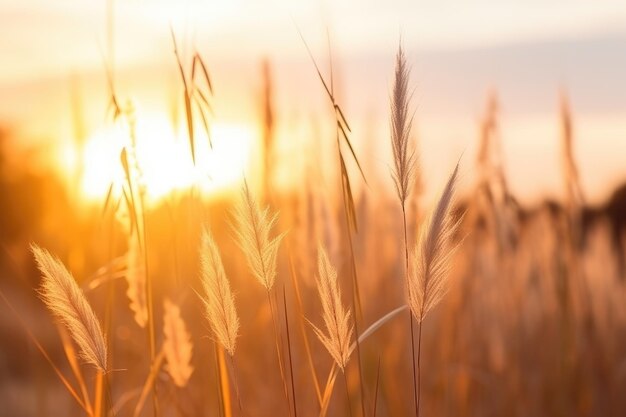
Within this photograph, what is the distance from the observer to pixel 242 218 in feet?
3.80

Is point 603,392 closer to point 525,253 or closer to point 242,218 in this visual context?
point 525,253

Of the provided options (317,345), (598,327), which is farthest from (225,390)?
(598,327)

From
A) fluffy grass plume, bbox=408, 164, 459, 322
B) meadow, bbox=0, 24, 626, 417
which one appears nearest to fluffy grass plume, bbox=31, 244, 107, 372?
meadow, bbox=0, 24, 626, 417

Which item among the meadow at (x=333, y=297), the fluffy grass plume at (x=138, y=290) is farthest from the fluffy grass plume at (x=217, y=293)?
the fluffy grass plume at (x=138, y=290)

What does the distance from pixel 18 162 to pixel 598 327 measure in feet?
29.2

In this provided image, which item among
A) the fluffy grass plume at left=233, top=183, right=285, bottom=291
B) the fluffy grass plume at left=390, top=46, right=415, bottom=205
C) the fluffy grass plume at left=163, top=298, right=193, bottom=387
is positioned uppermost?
the fluffy grass plume at left=390, top=46, right=415, bottom=205

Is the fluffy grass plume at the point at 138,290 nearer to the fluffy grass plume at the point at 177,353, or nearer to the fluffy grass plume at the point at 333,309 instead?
the fluffy grass plume at the point at 177,353

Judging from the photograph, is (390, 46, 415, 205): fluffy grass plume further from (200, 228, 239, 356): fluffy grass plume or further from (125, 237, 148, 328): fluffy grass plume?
(125, 237, 148, 328): fluffy grass plume

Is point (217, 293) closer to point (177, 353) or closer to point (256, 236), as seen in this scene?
point (256, 236)

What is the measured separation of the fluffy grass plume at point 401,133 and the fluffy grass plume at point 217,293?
26 cm

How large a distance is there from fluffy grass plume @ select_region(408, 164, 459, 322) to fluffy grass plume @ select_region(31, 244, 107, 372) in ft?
1.46

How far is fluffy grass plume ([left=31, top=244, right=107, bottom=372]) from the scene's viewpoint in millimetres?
1186

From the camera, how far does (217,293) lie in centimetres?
117

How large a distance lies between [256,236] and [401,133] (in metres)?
0.24
